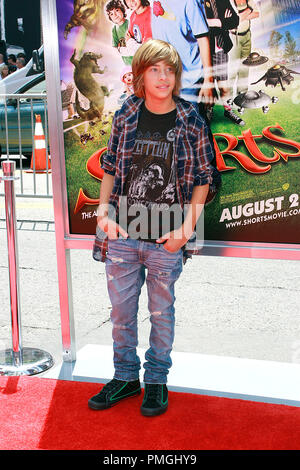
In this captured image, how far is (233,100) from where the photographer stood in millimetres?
3264

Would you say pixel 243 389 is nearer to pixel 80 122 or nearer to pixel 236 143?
pixel 236 143

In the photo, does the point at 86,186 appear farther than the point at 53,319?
No

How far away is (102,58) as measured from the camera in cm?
343

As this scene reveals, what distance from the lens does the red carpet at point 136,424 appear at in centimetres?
279

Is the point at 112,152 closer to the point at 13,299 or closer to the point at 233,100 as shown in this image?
the point at 233,100

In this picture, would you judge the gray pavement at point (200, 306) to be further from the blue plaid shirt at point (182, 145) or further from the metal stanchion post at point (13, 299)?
the blue plaid shirt at point (182, 145)

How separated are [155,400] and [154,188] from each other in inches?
41.4

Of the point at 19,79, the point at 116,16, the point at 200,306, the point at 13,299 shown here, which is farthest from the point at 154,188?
the point at 19,79

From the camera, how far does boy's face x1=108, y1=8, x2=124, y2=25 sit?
3350mm

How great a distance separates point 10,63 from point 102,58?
14.0m

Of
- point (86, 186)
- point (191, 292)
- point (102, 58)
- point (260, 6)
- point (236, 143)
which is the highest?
point (260, 6)

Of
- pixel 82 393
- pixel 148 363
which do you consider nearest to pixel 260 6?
pixel 148 363

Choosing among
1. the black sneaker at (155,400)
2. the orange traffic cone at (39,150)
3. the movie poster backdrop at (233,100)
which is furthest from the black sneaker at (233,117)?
the orange traffic cone at (39,150)

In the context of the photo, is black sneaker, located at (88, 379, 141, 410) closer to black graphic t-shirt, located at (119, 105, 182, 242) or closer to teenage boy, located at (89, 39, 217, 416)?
teenage boy, located at (89, 39, 217, 416)
